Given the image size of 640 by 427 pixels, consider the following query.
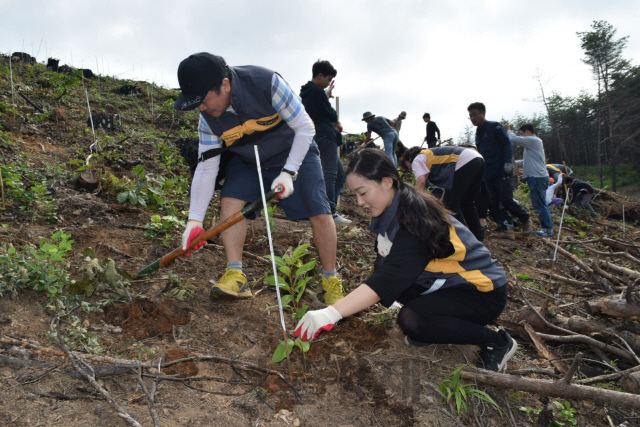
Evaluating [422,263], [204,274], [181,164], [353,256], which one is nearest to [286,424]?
[422,263]

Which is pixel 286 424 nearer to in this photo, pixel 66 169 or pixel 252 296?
pixel 252 296

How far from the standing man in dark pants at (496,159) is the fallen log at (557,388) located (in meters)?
4.17

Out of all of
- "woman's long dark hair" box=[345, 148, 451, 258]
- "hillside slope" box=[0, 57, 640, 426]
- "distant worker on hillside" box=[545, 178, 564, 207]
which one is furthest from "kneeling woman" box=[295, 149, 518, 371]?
"distant worker on hillside" box=[545, 178, 564, 207]

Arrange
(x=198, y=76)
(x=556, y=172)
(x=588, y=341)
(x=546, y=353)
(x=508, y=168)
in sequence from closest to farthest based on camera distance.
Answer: (x=198, y=76) → (x=546, y=353) → (x=588, y=341) → (x=508, y=168) → (x=556, y=172)

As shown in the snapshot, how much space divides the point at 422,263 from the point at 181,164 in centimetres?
484

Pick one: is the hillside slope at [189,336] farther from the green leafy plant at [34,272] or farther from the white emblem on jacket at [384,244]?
the white emblem on jacket at [384,244]

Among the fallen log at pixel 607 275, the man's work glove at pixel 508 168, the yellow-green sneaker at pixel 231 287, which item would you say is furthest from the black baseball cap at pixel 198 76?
the man's work glove at pixel 508 168

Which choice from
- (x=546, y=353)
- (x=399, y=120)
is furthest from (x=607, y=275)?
(x=399, y=120)

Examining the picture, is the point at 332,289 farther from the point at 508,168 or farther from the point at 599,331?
the point at 508,168

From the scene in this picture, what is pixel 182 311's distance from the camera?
252 centimetres

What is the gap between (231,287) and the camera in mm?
2631

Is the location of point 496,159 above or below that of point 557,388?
above

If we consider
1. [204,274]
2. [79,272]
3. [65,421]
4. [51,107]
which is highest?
[51,107]

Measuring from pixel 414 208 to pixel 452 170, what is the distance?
2.48m
